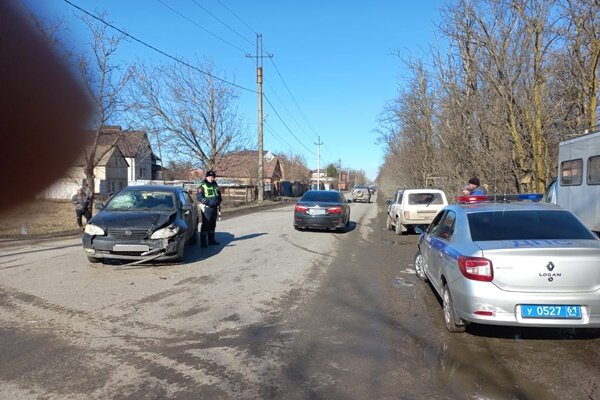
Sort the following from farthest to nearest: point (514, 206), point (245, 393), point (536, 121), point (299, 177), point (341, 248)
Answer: point (299, 177) < point (536, 121) < point (341, 248) < point (514, 206) < point (245, 393)

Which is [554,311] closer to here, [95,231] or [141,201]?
[95,231]

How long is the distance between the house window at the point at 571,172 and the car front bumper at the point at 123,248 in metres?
8.41

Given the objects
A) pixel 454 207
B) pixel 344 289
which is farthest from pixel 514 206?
pixel 344 289

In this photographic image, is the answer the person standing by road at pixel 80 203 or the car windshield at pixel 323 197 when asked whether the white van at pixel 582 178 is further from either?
the person standing by road at pixel 80 203

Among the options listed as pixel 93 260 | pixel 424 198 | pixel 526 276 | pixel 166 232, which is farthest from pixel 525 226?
pixel 424 198

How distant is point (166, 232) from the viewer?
29.0ft

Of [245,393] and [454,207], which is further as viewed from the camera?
[454,207]

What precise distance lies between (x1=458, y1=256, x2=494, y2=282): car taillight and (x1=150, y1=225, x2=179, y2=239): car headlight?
17.8 ft

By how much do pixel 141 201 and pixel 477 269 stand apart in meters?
7.16

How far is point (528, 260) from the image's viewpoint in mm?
4738

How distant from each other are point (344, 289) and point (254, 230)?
9.33 meters

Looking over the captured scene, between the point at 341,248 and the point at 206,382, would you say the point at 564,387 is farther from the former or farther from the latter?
the point at 341,248

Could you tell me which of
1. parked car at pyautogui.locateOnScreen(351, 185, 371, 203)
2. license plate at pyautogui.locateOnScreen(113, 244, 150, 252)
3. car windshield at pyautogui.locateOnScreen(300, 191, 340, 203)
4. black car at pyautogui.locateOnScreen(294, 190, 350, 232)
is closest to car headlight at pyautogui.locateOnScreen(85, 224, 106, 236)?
license plate at pyautogui.locateOnScreen(113, 244, 150, 252)

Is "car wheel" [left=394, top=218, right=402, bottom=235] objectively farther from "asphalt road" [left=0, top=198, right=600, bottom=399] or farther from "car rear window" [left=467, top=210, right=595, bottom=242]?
Answer: "car rear window" [left=467, top=210, right=595, bottom=242]
